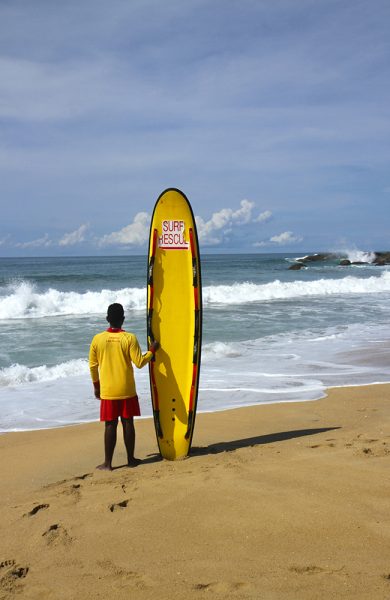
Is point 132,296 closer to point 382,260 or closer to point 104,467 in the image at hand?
point 104,467

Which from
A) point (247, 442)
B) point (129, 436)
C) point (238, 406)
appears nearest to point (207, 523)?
point (129, 436)

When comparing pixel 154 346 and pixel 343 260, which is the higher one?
pixel 343 260

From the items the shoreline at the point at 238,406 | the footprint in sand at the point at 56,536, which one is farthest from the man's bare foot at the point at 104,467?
the shoreline at the point at 238,406

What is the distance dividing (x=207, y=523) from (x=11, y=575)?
3.36 ft

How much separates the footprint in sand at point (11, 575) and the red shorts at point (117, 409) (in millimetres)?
1718

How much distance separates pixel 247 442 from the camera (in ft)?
16.9

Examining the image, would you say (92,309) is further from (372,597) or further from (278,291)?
(372,597)

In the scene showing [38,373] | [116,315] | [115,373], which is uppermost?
[116,315]

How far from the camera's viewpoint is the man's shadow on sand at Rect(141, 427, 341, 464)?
486 centimetres

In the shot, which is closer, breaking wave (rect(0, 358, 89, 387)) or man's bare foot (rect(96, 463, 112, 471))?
man's bare foot (rect(96, 463, 112, 471))

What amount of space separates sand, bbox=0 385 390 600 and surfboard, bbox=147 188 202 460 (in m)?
0.34

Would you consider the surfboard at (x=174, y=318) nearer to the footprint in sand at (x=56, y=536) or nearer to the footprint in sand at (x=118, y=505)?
the footprint in sand at (x=118, y=505)

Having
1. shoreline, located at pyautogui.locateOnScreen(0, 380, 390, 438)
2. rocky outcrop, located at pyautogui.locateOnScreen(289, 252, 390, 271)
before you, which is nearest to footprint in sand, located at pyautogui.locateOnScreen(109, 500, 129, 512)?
shoreline, located at pyautogui.locateOnScreen(0, 380, 390, 438)

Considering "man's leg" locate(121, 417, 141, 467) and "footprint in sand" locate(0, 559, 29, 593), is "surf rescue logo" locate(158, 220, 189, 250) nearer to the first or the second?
"man's leg" locate(121, 417, 141, 467)
